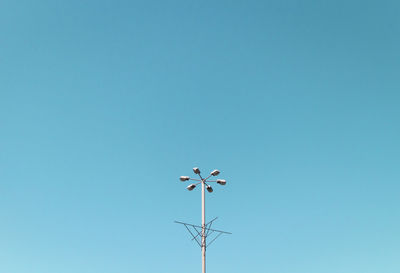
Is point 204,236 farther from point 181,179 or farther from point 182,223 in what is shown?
point 181,179

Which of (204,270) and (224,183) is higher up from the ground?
(224,183)

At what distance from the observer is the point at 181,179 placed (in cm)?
3188

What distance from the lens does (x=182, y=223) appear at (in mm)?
31250

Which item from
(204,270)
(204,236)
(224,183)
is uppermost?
(224,183)

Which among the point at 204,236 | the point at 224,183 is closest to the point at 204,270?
the point at 204,236

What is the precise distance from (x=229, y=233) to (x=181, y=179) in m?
4.40

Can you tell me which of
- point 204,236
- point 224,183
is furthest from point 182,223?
point 224,183

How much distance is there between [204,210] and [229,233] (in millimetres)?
2369

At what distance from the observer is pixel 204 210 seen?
31.6 meters

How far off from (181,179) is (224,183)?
2569 millimetres

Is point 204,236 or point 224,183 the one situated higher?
point 224,183

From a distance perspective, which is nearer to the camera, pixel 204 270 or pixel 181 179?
pixel 204 270

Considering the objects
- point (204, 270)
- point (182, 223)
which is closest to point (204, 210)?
point (182, 223)

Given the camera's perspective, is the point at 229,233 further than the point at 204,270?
Yes
